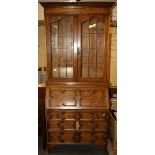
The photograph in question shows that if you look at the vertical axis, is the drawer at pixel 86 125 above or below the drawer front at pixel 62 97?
below

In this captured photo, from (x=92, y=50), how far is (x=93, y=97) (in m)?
0.71

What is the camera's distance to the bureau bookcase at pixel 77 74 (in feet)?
10.5

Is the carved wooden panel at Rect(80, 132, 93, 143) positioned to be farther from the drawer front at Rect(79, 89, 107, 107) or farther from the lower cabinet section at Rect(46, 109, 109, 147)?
the drawer front at Rect(79, 89, 107, 107)

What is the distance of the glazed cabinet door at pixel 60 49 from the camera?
326 cm

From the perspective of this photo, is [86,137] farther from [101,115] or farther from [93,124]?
[101,115]

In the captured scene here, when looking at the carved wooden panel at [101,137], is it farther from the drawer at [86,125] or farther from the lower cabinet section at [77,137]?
the drawer at [86,125]

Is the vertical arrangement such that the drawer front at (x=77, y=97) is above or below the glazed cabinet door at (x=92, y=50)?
below

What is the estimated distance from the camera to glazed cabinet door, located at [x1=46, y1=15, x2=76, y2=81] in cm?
326

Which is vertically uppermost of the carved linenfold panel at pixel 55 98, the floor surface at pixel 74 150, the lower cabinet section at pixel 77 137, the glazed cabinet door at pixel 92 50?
the glazed cabinet door at pixel 92 50

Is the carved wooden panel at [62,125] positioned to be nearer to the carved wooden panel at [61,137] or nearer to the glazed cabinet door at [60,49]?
the carved wooden panel at [61,137]

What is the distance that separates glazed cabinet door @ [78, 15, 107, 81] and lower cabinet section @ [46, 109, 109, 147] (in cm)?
54

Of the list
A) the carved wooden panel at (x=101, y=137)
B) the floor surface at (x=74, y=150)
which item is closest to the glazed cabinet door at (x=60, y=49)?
the carved wooden panel at (x=101, y=137)

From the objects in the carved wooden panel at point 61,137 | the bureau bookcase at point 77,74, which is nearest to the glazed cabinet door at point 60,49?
the bureau bookcase at point 77,74
